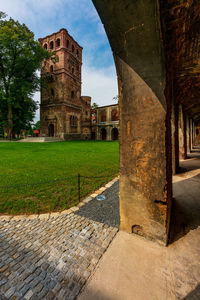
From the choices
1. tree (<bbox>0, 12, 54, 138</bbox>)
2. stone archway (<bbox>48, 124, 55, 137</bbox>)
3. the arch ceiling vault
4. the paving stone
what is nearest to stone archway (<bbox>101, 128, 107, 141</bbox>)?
stone archway (<bbox>48, 124, 55, 137</bbox>)

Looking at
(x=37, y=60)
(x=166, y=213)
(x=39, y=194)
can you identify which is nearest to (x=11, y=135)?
(x=37, y=60)

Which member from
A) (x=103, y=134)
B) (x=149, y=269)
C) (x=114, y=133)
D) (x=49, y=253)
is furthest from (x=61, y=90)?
(x=149, y=269)

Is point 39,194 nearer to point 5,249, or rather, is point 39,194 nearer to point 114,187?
point 5,249

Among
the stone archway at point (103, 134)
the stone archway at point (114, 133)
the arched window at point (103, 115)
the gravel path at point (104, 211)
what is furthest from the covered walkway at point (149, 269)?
the stone archway at point (103, 134)

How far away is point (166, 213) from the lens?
6.58 ft

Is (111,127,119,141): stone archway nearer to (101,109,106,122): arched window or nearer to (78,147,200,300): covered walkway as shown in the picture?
(101,109,106,122): arched window

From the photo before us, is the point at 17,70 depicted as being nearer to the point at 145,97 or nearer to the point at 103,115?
the point at 103,115

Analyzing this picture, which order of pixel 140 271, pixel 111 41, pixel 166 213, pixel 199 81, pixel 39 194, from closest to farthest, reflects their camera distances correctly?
pixel 140 271 < pixel 111 41 < pixel 166 213 < pixel 39 194 < pixel 199 81

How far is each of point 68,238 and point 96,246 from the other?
55 cm

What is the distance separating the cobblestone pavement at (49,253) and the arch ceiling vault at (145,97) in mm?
747

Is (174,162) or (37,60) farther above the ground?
(37,60)

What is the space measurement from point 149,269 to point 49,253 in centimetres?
148

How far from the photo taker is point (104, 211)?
321cm

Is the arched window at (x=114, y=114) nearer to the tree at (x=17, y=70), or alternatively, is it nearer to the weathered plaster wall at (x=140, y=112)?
the tree at (x=17, y=70)
